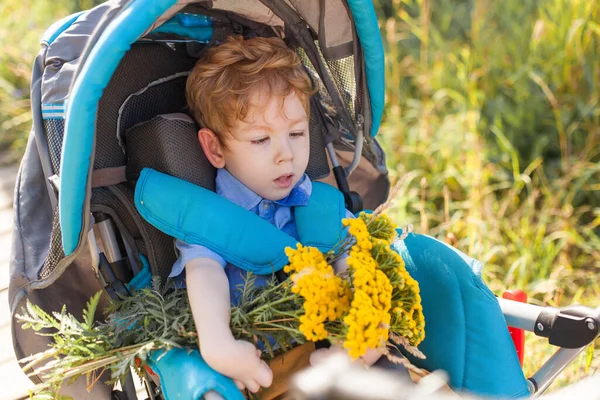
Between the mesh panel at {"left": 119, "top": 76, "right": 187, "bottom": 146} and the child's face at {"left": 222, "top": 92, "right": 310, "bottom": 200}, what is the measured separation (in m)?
0.29

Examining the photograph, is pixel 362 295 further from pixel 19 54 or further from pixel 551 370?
pixel 19 54

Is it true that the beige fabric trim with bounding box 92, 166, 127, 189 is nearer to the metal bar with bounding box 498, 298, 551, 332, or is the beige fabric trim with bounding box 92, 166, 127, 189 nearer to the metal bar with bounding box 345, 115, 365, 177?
the metal bar with bounding box 345, 115, 365, 177

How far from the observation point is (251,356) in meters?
1.62

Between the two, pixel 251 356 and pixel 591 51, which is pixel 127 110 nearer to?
pixel 251 356

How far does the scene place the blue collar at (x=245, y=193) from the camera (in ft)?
6.72

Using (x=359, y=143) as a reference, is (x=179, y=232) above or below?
below

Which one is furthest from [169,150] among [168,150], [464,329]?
[464,329]

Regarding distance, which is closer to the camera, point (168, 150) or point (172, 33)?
point (168, 150)

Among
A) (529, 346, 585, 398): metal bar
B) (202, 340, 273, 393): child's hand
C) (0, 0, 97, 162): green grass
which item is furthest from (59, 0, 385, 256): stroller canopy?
(0, 0, 97, 162): green grass

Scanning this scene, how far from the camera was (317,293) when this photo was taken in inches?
60.2

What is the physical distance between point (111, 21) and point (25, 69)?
10.9 feet

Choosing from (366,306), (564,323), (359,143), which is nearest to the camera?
(366,306)

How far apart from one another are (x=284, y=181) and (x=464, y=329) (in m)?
0.67

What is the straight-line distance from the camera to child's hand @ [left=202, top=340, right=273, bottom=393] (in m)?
1.59
